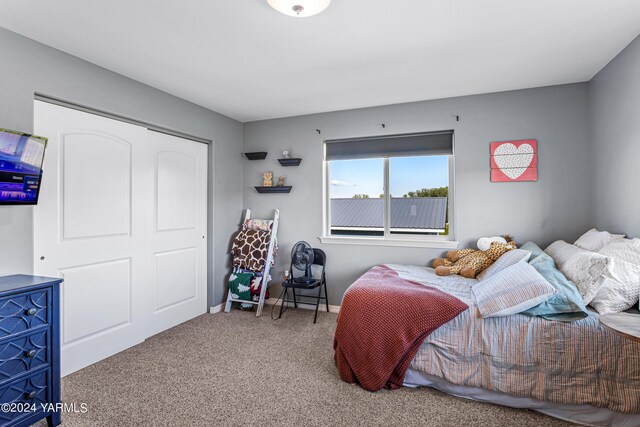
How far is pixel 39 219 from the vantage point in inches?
91.4

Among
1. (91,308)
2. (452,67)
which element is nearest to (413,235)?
(452,67)

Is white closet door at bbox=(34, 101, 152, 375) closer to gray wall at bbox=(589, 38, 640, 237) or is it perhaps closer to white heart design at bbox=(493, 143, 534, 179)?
white heart design at bbox=(493, 143, 534, 179)

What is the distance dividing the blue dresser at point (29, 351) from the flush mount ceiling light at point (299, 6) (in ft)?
6.91

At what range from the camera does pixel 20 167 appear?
2012 mm

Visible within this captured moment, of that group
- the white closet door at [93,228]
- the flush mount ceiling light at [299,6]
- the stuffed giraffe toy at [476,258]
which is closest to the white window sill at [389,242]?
the stuffed giraffe toy at [476,258]

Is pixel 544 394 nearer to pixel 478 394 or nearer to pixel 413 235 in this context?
pixel 478 394

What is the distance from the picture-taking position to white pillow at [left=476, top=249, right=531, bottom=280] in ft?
8.59

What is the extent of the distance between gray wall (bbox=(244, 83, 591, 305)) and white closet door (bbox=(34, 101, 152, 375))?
1747 millimetres

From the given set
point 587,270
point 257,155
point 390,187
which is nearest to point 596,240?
point 587,270

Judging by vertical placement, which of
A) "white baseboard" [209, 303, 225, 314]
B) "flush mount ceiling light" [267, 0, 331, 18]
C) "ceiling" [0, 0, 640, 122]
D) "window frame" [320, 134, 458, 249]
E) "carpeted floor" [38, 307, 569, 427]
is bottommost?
"carpeted floor" [38, 307, 569, 427]

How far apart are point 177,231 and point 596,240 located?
3950 millimetres

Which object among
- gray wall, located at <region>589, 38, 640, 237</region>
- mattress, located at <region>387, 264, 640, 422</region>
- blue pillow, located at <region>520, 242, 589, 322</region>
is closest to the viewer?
mattress, located at <region>387, 264, 640, 422</region>

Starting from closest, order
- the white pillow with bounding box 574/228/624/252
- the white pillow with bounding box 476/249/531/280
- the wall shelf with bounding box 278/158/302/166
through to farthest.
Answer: the white pillow with bounding box 574/228/624/252 < the white pillow with bounding box 476/249/531/280 < the wall shelf with bounding box 278/158/302/166

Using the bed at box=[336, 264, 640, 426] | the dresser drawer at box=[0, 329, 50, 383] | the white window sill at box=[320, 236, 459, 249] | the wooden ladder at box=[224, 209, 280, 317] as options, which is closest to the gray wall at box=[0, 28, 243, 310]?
the wooden ladder at box=[224, 209, 280, 317]
